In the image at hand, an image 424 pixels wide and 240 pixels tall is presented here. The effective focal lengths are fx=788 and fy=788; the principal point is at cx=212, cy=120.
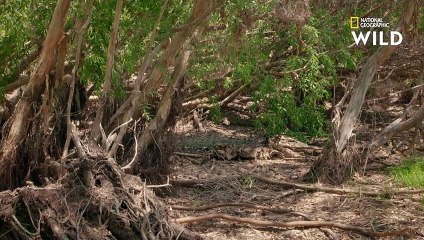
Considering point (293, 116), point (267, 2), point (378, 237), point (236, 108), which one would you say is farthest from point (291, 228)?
point (236, 108)

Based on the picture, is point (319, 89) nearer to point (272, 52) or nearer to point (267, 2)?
point (272, 52)

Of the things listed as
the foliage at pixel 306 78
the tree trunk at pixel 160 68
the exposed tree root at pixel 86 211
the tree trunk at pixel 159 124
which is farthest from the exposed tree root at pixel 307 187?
the exposed tree root at pixel 86 211

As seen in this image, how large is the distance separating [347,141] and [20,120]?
3623mm

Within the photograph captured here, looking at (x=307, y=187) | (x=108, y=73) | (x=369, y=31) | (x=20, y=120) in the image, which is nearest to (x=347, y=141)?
(x=307, y=187)

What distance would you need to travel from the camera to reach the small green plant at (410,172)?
8.68 m

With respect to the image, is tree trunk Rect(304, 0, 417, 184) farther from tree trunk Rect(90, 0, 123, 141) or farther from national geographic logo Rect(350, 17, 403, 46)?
tree trunk Rect(90, 0, 123, 141)

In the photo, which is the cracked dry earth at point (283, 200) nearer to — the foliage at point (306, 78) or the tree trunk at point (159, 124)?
the tree trunk at point (159, 124)

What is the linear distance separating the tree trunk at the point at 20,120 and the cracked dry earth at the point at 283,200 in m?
1.59

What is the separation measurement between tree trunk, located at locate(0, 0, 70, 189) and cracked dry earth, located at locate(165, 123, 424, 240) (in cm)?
159

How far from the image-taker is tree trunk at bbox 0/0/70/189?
290 inches

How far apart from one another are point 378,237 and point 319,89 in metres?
3.06

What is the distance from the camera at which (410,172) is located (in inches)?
358

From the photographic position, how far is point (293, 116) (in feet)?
34.7

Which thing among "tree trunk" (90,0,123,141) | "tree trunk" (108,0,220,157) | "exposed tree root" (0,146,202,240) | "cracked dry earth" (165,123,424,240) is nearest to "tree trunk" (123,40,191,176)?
"tree trunk" (108,0,220,157)
